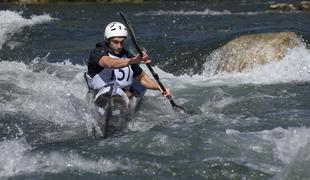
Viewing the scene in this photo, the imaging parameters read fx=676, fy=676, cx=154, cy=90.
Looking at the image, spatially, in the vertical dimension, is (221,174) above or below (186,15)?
above

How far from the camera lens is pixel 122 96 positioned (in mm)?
9008

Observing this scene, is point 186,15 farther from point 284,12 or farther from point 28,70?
point 28,70

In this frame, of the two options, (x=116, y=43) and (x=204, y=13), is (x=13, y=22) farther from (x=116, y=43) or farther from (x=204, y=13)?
(x=116, y=43)

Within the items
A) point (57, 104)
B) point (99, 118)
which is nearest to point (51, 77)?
point (57, 104)

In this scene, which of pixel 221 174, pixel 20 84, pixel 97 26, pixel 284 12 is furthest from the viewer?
pixel 284 12

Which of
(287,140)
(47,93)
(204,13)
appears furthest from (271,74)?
(204,13)

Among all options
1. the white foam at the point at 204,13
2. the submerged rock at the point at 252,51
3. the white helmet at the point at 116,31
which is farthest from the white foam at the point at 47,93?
the white foam at the point at 204,13

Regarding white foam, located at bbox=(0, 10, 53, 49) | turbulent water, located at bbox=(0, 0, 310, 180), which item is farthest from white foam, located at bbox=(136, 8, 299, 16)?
white foam, located at bbox=(0, 10, 53, 49)

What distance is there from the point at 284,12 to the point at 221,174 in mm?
15731

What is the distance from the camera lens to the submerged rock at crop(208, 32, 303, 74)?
13.3 meters

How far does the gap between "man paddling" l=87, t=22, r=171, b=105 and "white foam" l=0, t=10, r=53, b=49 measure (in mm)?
7707

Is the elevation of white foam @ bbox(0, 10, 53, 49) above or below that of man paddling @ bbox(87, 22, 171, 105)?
below

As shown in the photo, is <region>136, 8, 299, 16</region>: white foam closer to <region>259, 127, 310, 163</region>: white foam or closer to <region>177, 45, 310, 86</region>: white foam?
<region>177, 45, 310, 86</region>: white foam

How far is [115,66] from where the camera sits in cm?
862
